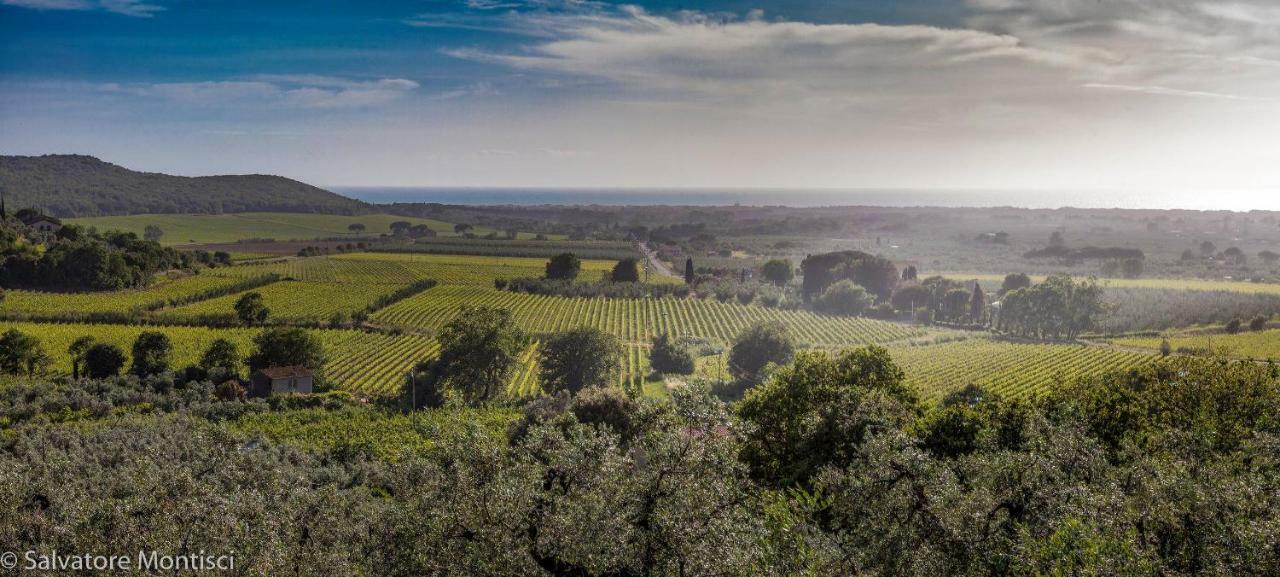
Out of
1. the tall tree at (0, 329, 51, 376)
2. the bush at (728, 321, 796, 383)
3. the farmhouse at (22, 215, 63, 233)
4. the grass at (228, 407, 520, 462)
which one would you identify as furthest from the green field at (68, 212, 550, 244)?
the bush at (728, 321, 796, 383)

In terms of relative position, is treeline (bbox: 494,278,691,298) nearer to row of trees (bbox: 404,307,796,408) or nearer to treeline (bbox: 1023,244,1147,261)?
row of trees (bbox: 404,307,796,408)

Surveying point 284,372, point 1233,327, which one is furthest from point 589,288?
point 1233,327

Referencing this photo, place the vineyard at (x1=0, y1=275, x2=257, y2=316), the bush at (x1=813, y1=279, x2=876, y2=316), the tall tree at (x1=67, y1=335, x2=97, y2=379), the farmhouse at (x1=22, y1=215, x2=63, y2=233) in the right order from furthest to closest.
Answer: the farmhouse at (x1=22, y1=215, x2=63, y2=233), the bush at (x1=813, y1=279, x2=876, y2=316), the vineyard at (x1=0, y1=275, x2=257, y2=316), the tall tree at (x1=67, y1=335, x2=97, y2=379)

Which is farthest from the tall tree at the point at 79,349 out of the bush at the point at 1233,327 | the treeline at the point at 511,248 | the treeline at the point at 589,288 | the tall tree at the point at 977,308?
A: the bush at the point at 1233,327

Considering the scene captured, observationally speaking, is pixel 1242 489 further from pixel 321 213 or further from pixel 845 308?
pixel 321 213

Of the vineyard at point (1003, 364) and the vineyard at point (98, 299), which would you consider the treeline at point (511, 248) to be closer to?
the vineyard at point (98, 299)

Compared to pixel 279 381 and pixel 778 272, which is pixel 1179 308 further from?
pixel 279 381
